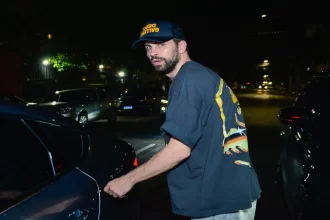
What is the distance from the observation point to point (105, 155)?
10.3 feet

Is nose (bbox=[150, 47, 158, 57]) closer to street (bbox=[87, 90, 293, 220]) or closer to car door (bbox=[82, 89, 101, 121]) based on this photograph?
street (bbox=[87, 90, 293, 220])

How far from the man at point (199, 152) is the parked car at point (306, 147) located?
40.9 inches

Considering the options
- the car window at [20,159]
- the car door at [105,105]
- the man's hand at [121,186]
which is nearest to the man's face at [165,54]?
the man's hand at [121,186]

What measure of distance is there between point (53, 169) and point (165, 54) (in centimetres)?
94

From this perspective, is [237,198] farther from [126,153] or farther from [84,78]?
[84,78]

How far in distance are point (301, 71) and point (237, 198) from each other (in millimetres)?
54059

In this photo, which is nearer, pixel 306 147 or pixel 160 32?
pixel 160 32

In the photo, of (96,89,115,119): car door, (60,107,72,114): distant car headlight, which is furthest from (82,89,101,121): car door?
(60,107,72,114): distant car headlight

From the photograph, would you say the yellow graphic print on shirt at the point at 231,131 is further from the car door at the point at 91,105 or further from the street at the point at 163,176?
the car door at the point at 91,105

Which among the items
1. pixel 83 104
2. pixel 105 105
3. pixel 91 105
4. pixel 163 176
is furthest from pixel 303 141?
pixel 105 105

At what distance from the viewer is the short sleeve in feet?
7.52

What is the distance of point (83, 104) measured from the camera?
54.6ft

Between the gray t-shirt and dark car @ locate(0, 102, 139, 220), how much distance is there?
519mm

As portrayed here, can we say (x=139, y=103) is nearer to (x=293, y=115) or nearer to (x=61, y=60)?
(x=61, y=60)
